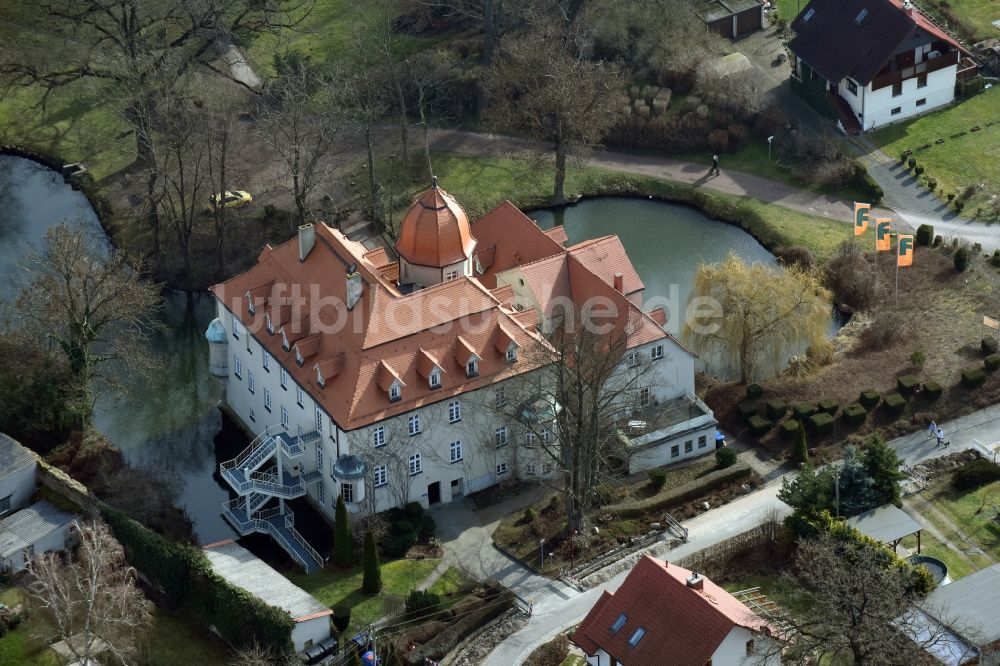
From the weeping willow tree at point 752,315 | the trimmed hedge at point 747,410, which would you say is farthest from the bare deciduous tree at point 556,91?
the trimmed hedge at point 747,410

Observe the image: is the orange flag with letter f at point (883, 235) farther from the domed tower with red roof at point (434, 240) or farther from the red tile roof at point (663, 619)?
the red tile roof at point (663, 619)

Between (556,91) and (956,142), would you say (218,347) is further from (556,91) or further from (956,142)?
(956,142)

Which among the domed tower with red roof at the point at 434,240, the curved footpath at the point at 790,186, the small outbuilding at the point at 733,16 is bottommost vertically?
the curved footpath at the point at 790,186

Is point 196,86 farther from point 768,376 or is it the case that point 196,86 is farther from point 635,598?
point 635,598

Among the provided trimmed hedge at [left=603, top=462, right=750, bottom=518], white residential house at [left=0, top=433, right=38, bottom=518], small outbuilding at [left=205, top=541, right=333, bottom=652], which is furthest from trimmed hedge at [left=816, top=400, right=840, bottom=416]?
white residential house at [left=0, top=433, right=38, bottom=518]

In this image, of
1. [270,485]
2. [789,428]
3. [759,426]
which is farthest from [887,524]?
[270,485]

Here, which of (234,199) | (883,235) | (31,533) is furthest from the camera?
(234,199)
